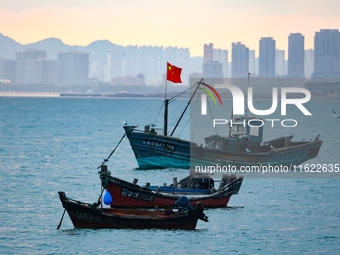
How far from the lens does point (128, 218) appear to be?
104ft

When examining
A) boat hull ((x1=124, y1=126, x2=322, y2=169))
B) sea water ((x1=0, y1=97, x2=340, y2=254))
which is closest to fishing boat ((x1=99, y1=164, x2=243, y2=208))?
sea water ((x1=0, y1=97, x2=340, y2=254))

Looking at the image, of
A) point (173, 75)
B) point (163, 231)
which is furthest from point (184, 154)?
point (163, 231)

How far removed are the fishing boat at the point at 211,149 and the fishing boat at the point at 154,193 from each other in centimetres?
1268

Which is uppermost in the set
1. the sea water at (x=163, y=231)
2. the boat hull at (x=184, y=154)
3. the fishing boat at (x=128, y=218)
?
the boat hull at (x=184, y=154)

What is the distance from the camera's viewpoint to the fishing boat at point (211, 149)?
5109 centimetres

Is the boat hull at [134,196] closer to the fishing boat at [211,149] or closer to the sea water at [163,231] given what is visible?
the sea water at [163,231]

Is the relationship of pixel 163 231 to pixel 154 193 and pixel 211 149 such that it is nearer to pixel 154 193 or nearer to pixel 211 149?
pixel 154 193

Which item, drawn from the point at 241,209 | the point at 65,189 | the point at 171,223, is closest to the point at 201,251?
the point at 171,223

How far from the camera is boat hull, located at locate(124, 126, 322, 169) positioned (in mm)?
51031

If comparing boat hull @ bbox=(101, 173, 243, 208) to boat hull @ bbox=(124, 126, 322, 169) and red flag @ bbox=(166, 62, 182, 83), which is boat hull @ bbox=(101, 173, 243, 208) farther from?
red flag @ bbox=(166, 62, 182, 83)

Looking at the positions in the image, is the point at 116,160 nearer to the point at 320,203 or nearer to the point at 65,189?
the point at 65,189

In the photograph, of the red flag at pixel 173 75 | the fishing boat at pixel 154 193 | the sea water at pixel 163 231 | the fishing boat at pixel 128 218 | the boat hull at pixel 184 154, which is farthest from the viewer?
the red flag at pixel 173 75

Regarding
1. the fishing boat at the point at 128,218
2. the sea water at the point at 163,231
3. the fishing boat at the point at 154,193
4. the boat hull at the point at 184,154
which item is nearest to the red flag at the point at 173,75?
the boat hull at the point at 184,154

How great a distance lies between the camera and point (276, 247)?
31.0 meters
